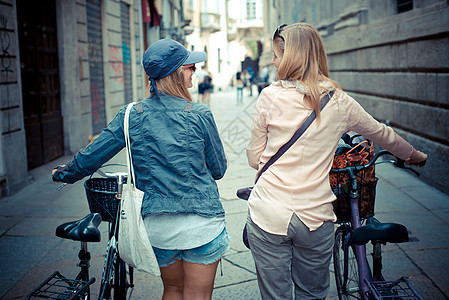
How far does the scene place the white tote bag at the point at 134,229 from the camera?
2414mm

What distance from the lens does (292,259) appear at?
2.54m

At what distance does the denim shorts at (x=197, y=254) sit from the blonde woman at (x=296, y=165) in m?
0.15

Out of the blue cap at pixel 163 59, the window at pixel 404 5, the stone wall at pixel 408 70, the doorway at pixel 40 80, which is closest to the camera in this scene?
the blue cap at pixel 163 59

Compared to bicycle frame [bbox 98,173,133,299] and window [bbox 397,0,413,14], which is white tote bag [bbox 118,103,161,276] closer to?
bicycle frame [bbox 98,173,133,299]

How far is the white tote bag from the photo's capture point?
7.92ft

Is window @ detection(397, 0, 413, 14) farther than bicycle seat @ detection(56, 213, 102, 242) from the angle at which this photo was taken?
Yes

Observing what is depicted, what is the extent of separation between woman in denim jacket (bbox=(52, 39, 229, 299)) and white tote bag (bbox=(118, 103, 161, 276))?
0.14 ft

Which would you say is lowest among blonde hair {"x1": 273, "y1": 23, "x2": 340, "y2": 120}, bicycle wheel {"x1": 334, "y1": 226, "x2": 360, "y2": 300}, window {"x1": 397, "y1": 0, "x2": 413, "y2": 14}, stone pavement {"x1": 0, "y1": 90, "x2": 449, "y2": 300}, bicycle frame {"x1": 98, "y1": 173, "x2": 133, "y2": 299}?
stone pavement {"x1": 0, "y1": 90, "x2": 449, "y2": 300}

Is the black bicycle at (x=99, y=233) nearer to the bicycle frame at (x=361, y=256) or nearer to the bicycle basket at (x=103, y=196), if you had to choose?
the bicycle basket at (x=103, y=196)

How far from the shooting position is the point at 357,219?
2.81 meters

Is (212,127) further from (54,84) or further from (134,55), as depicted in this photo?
(134,55)

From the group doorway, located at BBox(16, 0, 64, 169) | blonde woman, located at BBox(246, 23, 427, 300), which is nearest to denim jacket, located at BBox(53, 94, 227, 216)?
blonde woman, located at BBox(246, 23, 427, 300)

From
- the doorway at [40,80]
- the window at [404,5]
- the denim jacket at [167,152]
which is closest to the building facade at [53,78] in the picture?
the doorway at [40,80]

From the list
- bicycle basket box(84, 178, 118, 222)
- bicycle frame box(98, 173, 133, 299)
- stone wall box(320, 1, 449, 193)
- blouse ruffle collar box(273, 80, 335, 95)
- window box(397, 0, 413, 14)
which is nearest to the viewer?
blouse ruffle collar box(273, 80, 335, 95)
